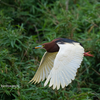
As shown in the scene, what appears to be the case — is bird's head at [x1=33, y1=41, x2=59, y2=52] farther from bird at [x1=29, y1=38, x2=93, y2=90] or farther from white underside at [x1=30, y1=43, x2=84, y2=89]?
white underside at [x1=30, y1=43, x2=84, y2=89]

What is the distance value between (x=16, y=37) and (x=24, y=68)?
18.3 inches

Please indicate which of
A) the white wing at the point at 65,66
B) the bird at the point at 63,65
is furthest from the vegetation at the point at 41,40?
the white wing at the point at 65,66

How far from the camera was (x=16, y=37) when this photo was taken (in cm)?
283

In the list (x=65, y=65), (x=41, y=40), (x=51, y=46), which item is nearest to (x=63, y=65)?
(x=65, y=65)

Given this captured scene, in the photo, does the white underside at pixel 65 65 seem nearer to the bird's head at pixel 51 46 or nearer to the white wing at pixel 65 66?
the white wing at pixel 65 66

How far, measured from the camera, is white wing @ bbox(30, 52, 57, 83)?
2.54m

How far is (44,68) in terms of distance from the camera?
2617 millimetres

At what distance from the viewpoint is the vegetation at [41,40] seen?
8.08 feet

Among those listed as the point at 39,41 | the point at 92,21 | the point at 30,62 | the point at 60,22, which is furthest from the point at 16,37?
the point at 92,21

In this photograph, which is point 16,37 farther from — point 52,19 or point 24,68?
point 52,19

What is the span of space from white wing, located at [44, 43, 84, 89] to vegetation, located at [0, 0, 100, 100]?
49cm

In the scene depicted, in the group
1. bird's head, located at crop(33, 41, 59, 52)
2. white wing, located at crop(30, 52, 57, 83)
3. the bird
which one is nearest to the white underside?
the bird

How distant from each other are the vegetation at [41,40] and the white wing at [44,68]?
0.11m

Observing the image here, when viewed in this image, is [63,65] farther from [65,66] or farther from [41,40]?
[41,40]
